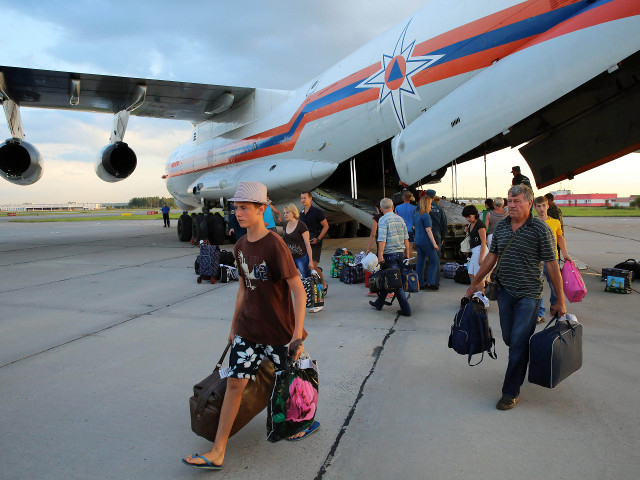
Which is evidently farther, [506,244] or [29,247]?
[29,247]

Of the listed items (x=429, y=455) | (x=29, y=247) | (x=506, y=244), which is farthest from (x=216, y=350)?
(x=29, y=247)

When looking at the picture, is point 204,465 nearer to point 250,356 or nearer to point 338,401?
point 250,356

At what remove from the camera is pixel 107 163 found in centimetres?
1251

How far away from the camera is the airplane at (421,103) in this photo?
19.4 feet

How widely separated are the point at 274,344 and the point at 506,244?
6.08 feet

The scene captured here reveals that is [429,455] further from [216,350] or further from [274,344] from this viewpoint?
[216,350]

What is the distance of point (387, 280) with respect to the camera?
215 inches

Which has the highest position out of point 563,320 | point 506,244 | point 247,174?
point 247,174

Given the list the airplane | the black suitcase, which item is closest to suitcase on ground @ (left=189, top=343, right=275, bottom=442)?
the black suitcase

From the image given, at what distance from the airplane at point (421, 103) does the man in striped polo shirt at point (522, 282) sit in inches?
132

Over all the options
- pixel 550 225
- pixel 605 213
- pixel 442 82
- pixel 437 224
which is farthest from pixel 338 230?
pixel 605 213

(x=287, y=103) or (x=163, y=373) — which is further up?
(x=287, y=103)

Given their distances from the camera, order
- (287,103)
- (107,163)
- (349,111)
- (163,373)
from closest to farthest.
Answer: (163,373), (349,111), (287,103), (107,163)

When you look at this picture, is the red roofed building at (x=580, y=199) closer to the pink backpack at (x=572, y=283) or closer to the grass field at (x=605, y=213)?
the grass field at (x=605, y=213)
